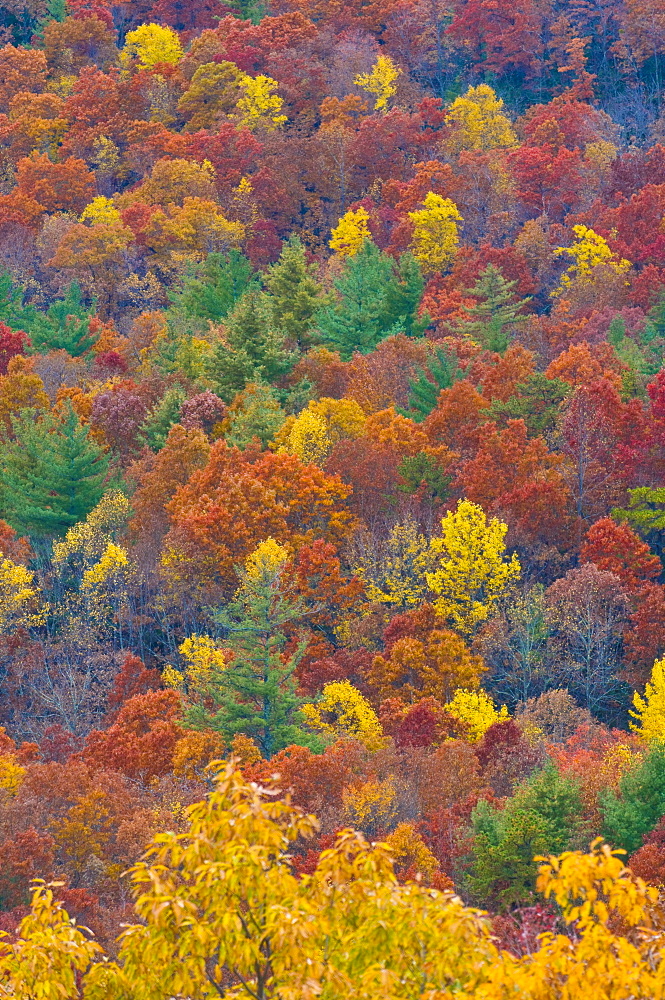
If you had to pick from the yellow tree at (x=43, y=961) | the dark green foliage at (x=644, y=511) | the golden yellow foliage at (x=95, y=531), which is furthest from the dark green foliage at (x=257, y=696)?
the yellow tree at (x=43, y=961)

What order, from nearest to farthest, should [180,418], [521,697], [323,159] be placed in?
[521,697]
[180,418]
[323,159]

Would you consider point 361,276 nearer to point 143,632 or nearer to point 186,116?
point 143,632

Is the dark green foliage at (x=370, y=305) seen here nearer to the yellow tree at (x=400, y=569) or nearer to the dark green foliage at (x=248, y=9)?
the yellow tree at (x=400, y=569)

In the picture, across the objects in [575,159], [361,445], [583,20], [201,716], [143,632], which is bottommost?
[143,632]

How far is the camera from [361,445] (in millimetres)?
56031

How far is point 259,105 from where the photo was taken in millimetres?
105688

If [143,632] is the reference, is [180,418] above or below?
above

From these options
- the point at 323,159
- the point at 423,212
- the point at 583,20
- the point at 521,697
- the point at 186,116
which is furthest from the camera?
the point at 186,116

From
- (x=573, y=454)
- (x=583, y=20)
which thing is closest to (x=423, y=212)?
(x=583, y=20)

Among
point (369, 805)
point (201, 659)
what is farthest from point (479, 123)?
point (369, 805)

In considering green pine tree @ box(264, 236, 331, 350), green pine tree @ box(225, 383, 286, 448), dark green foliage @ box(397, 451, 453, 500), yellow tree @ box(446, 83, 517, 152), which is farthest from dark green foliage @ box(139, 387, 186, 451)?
yellow tree @ box(446, 83, 517, 152)

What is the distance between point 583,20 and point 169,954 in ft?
347

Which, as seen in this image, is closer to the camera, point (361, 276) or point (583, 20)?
point (361, 276)

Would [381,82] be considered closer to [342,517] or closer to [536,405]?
[536,405]
